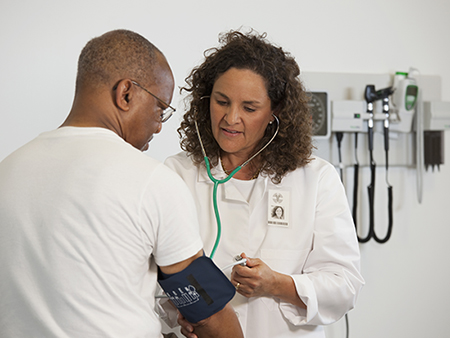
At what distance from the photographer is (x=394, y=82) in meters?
2.12

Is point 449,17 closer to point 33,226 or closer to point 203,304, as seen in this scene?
point 203,304

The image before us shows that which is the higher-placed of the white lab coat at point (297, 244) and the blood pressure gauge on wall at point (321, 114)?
the blood pressure gauge on wall at point (321, 114)

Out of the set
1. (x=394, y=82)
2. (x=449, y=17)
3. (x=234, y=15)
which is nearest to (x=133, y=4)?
(x=234, y=15)

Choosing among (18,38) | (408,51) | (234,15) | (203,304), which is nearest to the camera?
(203,304)

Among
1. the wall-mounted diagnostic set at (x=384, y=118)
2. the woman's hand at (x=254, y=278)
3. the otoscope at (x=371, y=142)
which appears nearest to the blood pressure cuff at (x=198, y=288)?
the woman's hand at (x=254, y=278)

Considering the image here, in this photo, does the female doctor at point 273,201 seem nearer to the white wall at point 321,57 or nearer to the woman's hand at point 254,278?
the woman's hand at point 254,278

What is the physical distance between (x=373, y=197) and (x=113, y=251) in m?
1.64

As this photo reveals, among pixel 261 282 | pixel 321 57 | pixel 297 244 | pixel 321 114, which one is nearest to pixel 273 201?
pixel 297 244

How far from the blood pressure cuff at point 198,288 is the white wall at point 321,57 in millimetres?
1130

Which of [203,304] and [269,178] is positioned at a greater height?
[269,178]

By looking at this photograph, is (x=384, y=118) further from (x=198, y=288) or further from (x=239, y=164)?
(x=198, y=288)

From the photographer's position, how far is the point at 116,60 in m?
0.85

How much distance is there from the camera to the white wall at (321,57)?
5.90 feet

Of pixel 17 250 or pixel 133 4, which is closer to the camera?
pixel 17 250
